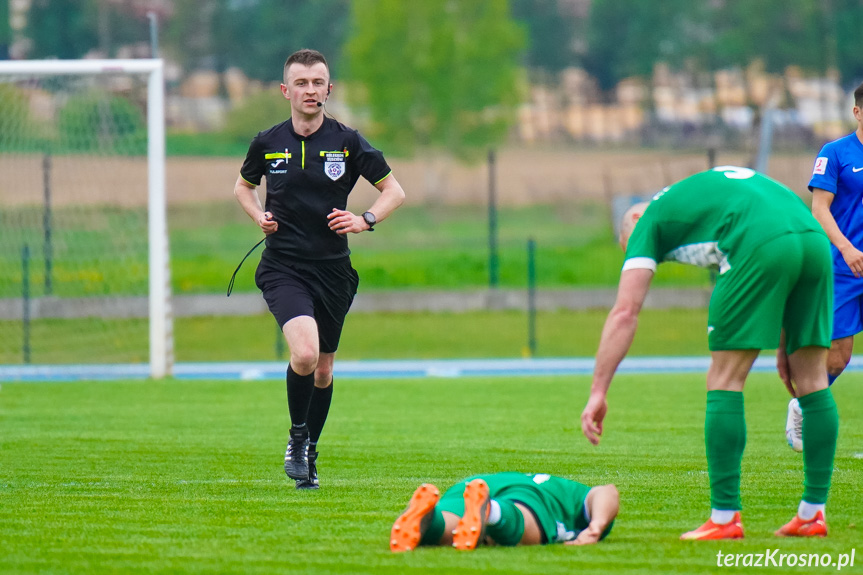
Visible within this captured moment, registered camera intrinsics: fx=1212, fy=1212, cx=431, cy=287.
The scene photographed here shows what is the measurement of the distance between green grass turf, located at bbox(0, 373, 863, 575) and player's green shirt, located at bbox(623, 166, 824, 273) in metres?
1.09

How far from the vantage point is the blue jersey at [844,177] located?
6.69 metres

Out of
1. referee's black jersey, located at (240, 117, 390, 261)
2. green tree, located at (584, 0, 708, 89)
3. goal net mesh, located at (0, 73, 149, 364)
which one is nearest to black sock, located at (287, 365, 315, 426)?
referee's black jersey, located at (240, 117, 390, 261)

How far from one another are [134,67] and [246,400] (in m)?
3.95

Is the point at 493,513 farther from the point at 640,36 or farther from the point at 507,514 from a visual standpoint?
the point at 640,36

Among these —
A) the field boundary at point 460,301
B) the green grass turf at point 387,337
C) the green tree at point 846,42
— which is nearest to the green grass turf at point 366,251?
the green grass turf at point 387,337

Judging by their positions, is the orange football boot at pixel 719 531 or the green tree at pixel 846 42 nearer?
the orange football boot at pixel 719 531

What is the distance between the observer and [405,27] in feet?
157

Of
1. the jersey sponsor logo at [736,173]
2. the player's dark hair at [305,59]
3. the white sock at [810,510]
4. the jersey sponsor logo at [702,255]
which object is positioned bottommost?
the white sock at [810,510]

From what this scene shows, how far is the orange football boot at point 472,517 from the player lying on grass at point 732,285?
44 centimetres

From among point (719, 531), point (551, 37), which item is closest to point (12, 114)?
point (719, 531)

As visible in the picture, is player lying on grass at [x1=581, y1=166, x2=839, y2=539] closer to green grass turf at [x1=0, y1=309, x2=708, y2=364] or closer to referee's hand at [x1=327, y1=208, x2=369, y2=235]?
referee's hand at [x1=327, y1=208, x2=369, y2=235]

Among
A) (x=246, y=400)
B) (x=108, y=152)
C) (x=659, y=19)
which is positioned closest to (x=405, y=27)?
(x=659, y=19)

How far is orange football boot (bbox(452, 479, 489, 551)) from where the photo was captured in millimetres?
4332

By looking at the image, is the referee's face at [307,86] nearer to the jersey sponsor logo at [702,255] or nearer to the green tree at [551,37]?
the jersey sponsor logo at [702,255]
